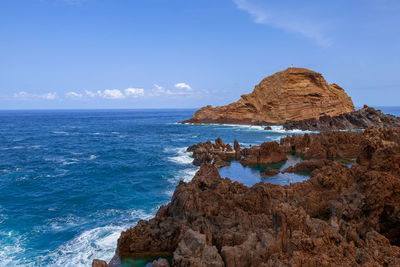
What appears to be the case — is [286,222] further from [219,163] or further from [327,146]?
[327,146]

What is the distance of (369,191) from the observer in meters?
13.8

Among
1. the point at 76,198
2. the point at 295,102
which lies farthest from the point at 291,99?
the point at 76,198

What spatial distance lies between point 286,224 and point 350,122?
251 ft

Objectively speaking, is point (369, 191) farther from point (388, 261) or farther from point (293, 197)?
point (388, 261)

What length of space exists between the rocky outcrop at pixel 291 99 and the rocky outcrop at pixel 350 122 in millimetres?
6956

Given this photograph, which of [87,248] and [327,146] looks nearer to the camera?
[87,248]

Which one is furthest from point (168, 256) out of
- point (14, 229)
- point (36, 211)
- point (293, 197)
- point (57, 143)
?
point (57, 143)

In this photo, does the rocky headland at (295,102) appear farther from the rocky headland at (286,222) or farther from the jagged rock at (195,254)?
the jagged rock at (195,254)

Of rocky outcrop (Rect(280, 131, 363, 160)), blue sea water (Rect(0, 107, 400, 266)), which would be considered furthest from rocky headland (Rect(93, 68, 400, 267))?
rocky outcrop (Rect(280, 131, 363, 160))

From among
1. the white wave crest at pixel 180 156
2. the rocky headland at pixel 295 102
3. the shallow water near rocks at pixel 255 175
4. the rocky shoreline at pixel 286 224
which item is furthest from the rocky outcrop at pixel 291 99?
the rocky shoreline at pixel 286 224

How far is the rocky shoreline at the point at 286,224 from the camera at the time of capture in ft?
28.8

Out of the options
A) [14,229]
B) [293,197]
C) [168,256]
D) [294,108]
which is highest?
[294,108]

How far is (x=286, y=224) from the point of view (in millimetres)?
10891

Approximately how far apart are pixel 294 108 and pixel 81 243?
7842 centimetres
